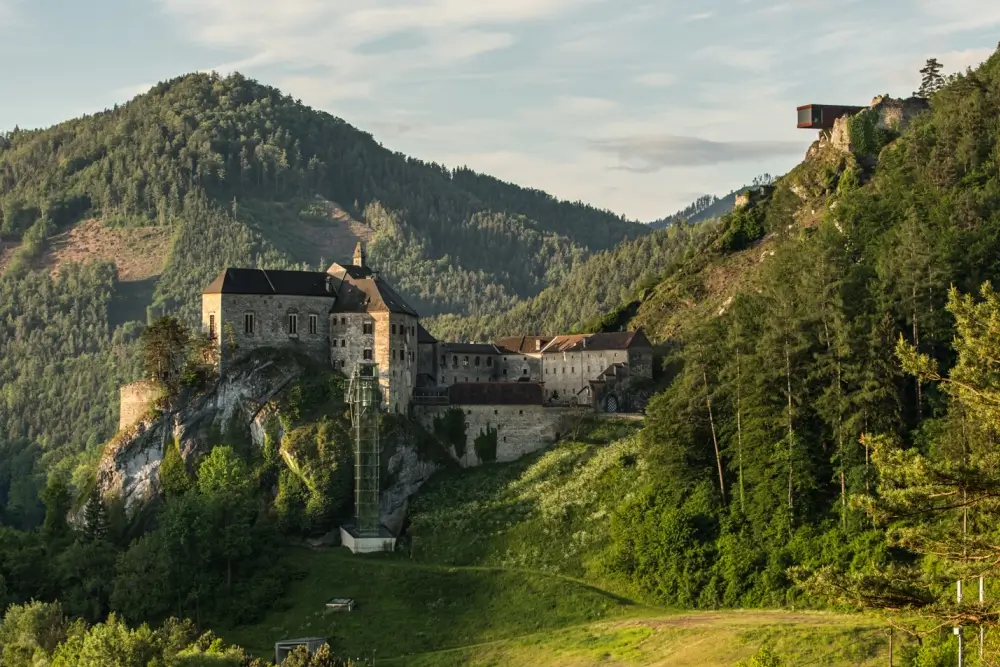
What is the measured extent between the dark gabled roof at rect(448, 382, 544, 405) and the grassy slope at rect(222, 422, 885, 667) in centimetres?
471

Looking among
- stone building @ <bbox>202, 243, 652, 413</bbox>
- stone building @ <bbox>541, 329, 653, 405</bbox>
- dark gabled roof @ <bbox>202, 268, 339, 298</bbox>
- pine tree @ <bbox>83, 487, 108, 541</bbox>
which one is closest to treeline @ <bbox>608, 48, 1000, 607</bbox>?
stone building @ <bbox>541, 329, 653, 405</bbox>

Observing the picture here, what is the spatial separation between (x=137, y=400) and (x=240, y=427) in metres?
9.59

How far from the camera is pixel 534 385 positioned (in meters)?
116

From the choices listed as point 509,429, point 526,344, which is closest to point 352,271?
point 526,344

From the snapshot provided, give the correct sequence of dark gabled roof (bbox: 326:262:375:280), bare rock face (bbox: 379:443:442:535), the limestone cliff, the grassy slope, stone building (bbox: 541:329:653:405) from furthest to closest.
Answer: dark gabled roof (bbox: 326:262:375:280), stone building (bbox: 541:329:653:405), the limestone cliff, bare rock face (bbox: 379:443:442:535), the grassy slope

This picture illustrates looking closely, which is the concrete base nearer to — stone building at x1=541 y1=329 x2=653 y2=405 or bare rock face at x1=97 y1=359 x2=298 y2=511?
bare rock face at x1=97 y1=359 x2=298 y2=511

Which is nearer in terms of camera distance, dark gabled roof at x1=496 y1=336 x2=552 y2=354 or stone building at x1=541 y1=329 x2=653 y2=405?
stone building at x1=541 y1=329 x2=653 y2=405

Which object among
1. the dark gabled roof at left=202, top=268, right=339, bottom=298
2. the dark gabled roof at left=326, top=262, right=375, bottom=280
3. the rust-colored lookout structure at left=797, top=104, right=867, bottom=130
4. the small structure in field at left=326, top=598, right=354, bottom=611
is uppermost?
the rust-colored lookout structure at left=797, top=104, right=867, bottom=130

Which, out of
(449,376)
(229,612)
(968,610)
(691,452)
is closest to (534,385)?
(449,376)

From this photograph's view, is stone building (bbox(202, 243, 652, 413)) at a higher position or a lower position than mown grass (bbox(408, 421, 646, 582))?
higher

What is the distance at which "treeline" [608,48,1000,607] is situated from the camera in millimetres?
89938

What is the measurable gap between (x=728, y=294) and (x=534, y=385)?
22400mm

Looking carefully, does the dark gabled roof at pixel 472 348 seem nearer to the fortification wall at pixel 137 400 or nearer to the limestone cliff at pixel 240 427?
the limestone cliff at pixel 240 427

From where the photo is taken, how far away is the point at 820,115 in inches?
5468
